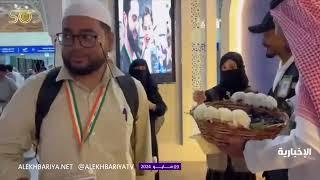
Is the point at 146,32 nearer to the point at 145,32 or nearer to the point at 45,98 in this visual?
the point at 145,32

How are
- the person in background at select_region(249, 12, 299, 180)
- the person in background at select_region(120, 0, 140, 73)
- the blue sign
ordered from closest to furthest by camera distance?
1. the person in background at select_region(249, 12, 299, 180)
2. the person in background at select_region(120, 0, 140, 73)
3. the blue sign

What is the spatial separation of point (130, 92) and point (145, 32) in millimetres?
2816

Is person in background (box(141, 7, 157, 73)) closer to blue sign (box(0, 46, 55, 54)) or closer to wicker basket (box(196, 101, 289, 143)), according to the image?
wicker basket (box(196, 101, 289, 143))

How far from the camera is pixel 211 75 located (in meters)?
4.35

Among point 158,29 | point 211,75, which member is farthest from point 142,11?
point 211,75

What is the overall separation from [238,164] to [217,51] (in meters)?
2.53

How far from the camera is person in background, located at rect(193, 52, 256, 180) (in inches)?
92.6

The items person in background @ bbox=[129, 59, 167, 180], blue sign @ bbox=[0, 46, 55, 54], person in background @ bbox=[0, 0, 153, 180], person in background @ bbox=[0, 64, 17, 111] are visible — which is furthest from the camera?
blue sign @ bbox=[0, 46, 55, 54]

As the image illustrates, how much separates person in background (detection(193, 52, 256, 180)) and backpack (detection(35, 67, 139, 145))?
102 cm

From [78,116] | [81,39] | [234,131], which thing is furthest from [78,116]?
[234,131]

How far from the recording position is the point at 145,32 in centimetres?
417

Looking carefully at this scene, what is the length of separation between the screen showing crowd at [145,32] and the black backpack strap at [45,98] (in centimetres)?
275

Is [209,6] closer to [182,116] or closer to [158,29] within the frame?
[158,29]

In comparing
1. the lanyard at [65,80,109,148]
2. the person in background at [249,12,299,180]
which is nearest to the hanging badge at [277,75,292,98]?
the person in background at [249,12,299,180]
